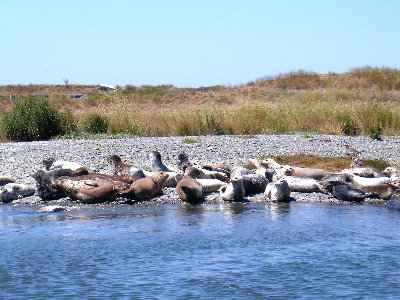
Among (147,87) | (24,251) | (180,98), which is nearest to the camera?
(24,251)

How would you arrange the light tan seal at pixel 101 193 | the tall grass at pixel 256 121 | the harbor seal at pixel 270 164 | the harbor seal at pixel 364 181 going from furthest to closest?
the tall grass at pixel 256 121
the harbor seal at pixel 270 164
the harbor seal at pixel 364 181
the light tan seal at pixel 101 193

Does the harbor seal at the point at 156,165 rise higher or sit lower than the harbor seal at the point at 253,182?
higher

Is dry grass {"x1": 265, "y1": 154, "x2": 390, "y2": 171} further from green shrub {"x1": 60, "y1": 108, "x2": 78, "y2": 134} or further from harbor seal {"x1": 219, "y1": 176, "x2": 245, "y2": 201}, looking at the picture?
green shrub {"x1": 60, "y1": 108, "x2": 78, "y2": 134}

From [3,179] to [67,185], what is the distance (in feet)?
6.13

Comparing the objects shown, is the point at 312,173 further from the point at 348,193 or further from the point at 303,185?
the point at 348,193

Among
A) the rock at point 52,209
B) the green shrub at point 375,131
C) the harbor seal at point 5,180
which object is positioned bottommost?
the rock at point 52,209

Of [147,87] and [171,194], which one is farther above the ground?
[147,87]

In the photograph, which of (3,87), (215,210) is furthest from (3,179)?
(3,87)

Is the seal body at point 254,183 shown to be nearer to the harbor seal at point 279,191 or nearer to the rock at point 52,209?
the harbor seal at point 279,191

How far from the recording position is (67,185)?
1245cm

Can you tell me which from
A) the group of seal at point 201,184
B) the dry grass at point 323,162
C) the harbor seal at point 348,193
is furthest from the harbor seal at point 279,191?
the dry grass at point 323,162

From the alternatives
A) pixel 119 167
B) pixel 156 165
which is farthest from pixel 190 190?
pixel 119 167

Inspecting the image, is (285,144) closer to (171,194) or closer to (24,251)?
(171,194)

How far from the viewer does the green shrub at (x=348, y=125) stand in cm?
2333
